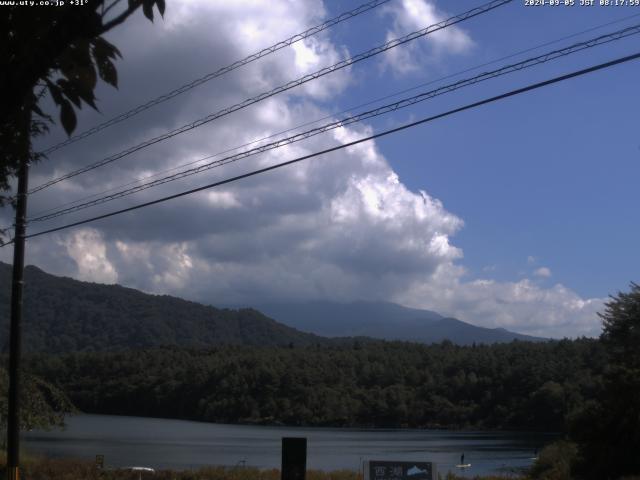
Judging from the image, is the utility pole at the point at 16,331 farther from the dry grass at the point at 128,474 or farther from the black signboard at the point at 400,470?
the black signboard at the point at 400,470

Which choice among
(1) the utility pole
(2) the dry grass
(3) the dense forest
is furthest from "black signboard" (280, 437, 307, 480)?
(3) the dense forest

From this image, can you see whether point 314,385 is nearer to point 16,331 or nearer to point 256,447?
point 256,447

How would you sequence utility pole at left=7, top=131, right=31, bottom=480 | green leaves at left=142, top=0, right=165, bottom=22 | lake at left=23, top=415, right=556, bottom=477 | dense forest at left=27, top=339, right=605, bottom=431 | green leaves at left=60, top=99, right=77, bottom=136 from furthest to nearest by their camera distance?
dense forest at left=27, top=339, right=605, bottom=431 < lake at left=23, top=415, right=556, bottom=477 < utility pole at left=7, top=131, right=31, bottom=480 < green leaves at left=60, top=99, right=77, bottom=136 < green leaves at left=142, top=0, right=165, bottom=22

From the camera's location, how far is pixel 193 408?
111 m

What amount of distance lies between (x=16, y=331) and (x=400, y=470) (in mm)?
10482

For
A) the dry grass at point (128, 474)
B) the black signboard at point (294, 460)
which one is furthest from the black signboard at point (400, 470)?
the dry grass at point (128, 474)

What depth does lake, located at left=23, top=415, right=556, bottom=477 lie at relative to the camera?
47.5m

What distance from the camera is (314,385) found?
357 ft

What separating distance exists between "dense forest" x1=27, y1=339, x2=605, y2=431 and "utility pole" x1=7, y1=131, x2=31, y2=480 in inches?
2589

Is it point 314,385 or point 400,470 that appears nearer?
point 400,470

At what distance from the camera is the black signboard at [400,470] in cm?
1231

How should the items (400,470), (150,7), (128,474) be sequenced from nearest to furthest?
(150,7), (400,470), (128,474)

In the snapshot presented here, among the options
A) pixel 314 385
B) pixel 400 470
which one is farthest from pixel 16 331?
pixel 314 385

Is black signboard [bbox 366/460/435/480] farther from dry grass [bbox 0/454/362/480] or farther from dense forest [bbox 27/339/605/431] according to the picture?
dense forest [bbox 27/339/605/431]
